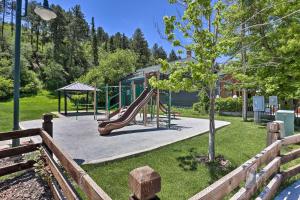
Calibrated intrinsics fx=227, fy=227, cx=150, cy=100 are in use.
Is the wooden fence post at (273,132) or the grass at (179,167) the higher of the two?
the wooden fence post at (273,132)

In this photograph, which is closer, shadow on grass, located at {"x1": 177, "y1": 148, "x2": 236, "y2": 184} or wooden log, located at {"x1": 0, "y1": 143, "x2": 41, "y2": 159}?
wooden log, located at {"x1": 0, "y1": 143, "x2": 41, "y2": 159}

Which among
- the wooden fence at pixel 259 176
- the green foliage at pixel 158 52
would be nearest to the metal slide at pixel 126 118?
the wooden fence at pixel 259 176

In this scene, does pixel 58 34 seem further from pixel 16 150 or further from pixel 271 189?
pixel 271 189

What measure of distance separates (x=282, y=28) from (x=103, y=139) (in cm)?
1018

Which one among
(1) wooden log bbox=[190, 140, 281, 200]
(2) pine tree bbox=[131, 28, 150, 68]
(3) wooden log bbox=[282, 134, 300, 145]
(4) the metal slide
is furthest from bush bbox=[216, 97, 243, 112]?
(2) pine tree bbox=[131, 28, 150, 68]

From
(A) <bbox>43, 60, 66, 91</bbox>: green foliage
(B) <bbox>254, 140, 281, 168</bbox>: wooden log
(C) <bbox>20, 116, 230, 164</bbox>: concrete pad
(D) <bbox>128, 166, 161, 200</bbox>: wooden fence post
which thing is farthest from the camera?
(A) <bbox>43, 60, 66, 91</bbox>: green foliage

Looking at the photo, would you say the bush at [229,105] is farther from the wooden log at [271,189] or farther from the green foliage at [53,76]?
the green foliage at [53,76]

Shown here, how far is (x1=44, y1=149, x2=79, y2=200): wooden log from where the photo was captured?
9.22 feet

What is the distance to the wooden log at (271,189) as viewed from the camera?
3334mm

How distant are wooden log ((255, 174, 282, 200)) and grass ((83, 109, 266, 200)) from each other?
1.28 meters

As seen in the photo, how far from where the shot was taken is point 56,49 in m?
50.8

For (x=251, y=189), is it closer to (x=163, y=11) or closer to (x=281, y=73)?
(x=163, y=11)

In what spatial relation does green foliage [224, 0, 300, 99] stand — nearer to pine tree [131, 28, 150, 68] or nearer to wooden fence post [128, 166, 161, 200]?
wooden fence post [128, 166, 161, 200]

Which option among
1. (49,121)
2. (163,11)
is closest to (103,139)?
(49,121)
